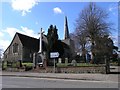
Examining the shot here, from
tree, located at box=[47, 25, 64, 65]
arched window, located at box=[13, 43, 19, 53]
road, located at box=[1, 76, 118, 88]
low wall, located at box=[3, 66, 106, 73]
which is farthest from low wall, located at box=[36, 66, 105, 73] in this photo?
arched window, located at box=[13, 43, 19, 53]

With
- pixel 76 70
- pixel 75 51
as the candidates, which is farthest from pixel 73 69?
pixel 75 51

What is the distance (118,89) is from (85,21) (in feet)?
131

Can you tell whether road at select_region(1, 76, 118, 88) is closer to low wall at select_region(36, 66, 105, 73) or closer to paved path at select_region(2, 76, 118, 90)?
paved path at select_region(2, 76, 118, 90)

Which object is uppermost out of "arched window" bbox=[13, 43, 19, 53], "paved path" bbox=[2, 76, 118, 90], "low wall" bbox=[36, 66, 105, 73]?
"arched window" bbox=[13, 43, 19, 53]

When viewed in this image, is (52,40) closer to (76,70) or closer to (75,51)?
(75,51)

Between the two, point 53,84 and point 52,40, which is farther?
point 52,40

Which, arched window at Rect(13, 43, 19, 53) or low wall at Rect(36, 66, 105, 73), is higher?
arched window at Rect(13, 43, 19, 53)

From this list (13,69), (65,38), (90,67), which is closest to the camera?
(90,67)

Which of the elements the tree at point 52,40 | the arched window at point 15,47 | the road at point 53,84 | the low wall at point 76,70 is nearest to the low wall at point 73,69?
the low wall at point 76,70

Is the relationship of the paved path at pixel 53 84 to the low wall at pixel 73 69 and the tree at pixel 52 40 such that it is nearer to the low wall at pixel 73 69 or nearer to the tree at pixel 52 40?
the low wall at pixel 73 69

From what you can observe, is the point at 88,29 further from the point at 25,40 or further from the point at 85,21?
the point at 25,40

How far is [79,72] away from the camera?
111 feet

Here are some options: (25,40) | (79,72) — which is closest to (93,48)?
(79,72)

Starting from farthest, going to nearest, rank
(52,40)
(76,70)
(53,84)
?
(52,40) < (76,70) < (53,84)
